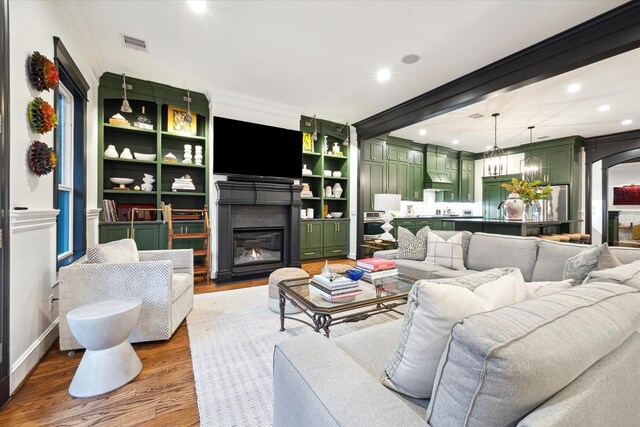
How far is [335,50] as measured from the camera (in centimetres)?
304

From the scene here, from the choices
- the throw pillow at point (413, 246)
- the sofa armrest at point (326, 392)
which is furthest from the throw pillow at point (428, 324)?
the throw pillow at point (413, 246)

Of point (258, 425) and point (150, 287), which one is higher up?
point (150, 287)

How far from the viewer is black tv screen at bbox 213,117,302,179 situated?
4129 millimetres

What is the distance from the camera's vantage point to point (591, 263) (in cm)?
175

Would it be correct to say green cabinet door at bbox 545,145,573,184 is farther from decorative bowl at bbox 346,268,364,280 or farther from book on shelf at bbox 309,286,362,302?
book on shelf at bbox 309,286,362,302

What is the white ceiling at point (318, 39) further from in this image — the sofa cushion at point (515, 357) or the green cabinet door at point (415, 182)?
the green cabinet door at point (415, 182)

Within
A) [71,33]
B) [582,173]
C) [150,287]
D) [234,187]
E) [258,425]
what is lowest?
[258,425]

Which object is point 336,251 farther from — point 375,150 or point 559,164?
point 559,164

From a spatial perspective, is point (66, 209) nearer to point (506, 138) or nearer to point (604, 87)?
point (604, 87)

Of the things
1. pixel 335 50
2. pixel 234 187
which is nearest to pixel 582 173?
pixel 335 50

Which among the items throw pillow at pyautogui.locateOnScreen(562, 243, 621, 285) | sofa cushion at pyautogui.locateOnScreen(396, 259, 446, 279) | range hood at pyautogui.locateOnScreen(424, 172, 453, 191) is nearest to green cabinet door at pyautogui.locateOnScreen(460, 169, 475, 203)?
range hood at pyautogui.locateOnScreen(424, 172, 453, 191)

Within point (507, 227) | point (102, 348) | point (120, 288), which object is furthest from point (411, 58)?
point (102, 348)

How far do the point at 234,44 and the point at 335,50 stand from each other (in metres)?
1.10

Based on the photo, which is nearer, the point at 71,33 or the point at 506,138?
the point at 71,33
